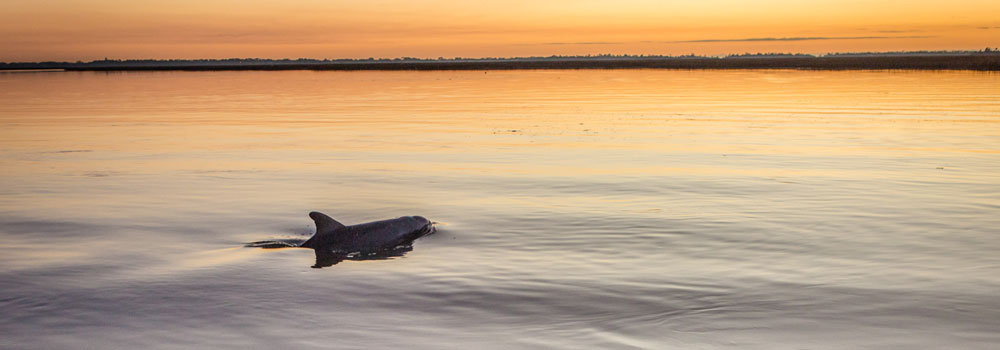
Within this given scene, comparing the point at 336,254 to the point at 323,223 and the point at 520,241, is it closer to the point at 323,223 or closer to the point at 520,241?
the point at 323,223

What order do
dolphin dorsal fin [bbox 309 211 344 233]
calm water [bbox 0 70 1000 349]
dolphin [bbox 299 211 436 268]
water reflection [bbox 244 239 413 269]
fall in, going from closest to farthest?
1. calm water [bbox 0 70 1000 349]
2. water reflection [bbox 244 239 413 269]
3. dolphin [bbox 299 211 436 268]
4. dolphin dorsal fin [bbox 309 211 344 233]

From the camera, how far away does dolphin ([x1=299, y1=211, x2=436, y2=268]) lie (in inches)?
554

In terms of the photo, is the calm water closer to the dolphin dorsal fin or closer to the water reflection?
the water reflection

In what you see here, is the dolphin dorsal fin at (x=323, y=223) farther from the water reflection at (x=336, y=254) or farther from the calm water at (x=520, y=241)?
the calm water at (x=520, y=241)

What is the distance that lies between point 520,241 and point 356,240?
107 inches

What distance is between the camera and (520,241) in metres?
14.9

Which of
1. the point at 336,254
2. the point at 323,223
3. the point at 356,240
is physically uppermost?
the point at 323,223

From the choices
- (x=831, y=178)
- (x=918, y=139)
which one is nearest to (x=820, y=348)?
(x=831, y=178)

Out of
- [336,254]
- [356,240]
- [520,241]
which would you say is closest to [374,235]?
[356,240]

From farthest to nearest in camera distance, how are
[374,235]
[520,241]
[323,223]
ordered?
[520,241] < [374,235] < [323,223]

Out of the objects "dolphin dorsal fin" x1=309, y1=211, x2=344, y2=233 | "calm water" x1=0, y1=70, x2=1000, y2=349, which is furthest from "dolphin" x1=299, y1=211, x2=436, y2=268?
"calm water" x1=0, y1=70, x2=1000, y2=349

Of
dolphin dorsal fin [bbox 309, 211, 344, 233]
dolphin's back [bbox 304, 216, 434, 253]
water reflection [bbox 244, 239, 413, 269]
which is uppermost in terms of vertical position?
Answer: dolphin dorsal fin [bbox 309, 211, 344, 233]

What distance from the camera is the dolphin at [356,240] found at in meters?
14.1

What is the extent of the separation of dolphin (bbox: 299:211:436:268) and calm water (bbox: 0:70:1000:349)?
0.38 metres
